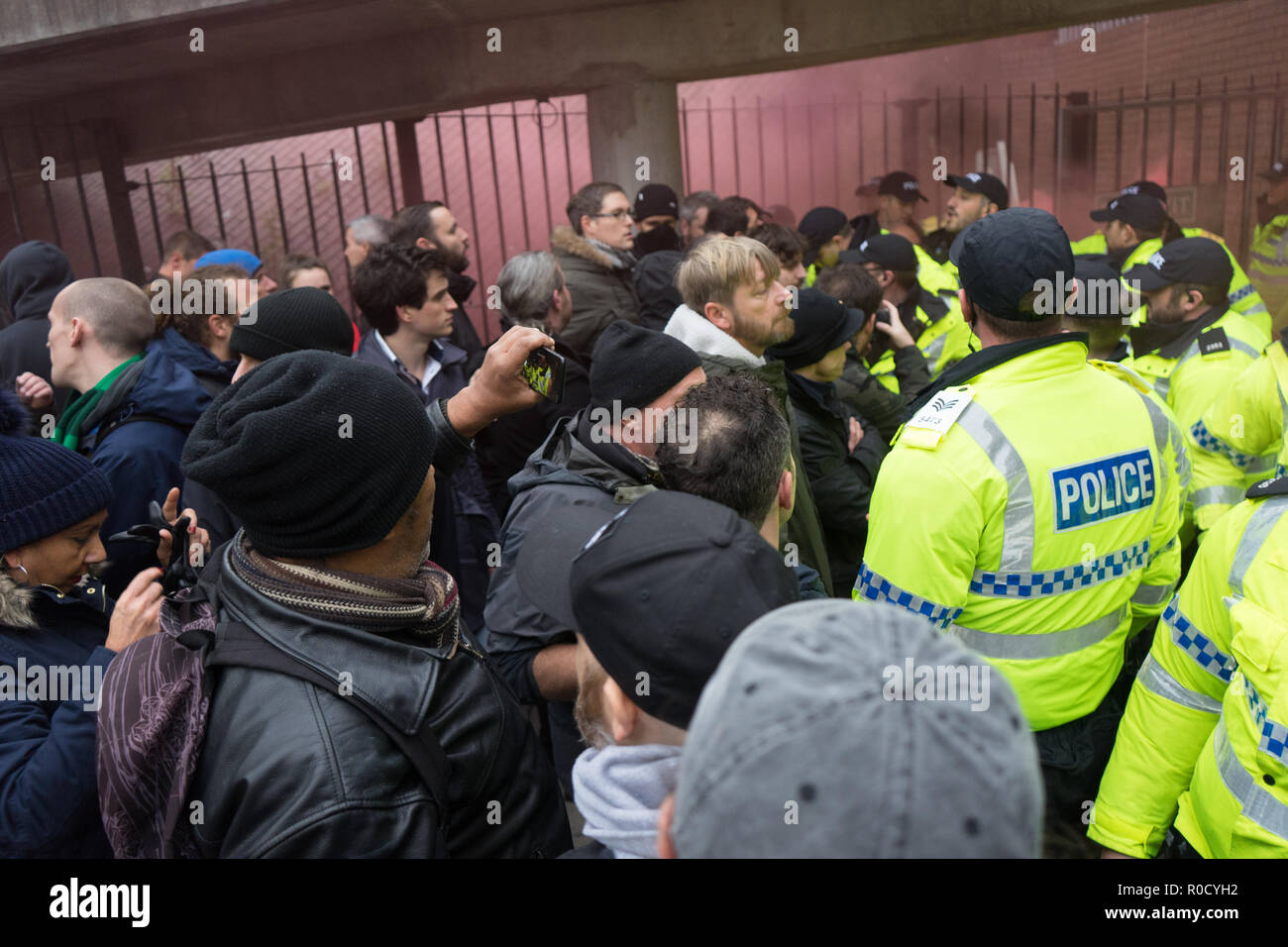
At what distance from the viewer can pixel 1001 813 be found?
846 millimetres

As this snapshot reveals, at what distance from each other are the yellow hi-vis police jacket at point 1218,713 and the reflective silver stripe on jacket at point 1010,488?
1.11ft

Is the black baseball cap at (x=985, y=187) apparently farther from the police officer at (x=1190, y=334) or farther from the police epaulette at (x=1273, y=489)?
the police epaulette at (x=1273, y=489)

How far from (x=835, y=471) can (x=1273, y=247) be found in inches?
243

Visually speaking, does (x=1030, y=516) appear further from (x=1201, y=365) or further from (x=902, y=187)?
(x=902, y=187)

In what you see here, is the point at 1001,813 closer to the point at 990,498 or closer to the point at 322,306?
the point at 990,498

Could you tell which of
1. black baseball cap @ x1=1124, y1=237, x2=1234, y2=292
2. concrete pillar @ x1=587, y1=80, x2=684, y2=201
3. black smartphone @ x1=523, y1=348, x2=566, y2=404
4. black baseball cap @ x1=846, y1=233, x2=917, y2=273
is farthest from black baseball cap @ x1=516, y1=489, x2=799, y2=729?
concrete pillar @ x1=587, y1=80, x2=684, y2=201

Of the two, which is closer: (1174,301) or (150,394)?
(150,394)

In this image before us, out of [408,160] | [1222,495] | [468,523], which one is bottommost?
[1222,495]

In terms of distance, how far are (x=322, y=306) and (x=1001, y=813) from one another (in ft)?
9.64

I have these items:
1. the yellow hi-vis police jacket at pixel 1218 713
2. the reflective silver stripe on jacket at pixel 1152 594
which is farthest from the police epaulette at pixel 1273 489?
the reflective silver stripe on jacket at pixel 1152 594

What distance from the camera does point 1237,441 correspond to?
388 cm

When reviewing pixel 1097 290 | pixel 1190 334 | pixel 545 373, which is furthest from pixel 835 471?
pixel 1190 334

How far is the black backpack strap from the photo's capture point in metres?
1.44
